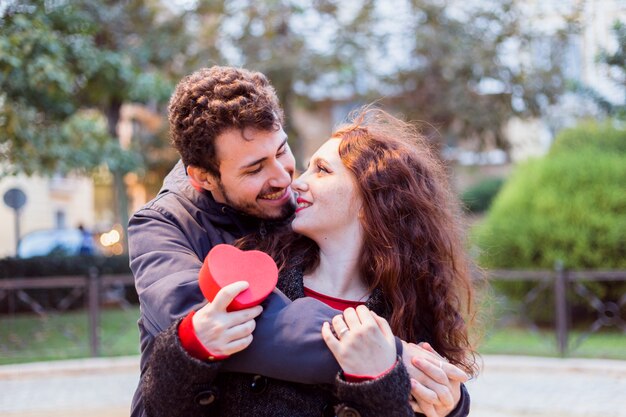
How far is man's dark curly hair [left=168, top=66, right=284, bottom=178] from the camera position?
2.27 m

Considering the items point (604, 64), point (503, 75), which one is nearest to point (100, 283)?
point (604, 64)

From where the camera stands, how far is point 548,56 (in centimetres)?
2169

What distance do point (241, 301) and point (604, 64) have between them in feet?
47.3

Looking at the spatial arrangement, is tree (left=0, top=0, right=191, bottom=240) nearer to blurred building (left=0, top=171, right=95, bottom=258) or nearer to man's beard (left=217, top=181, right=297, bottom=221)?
man's beard (left=217, top=181, right=297, bottom=221)

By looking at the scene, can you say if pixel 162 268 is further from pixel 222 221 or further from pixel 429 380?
pixel 429 380

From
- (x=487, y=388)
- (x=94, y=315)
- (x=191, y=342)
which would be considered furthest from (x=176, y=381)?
(x=94, y=315)

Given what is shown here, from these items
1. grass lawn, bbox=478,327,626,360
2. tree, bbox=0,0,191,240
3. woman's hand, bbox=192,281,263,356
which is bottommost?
grass lawn, bbox=478,327,626,360

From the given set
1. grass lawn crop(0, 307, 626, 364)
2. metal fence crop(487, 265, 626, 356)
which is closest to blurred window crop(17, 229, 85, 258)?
grass lawn crop(0, 307, 626, 364)

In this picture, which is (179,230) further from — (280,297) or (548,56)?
(548,56)

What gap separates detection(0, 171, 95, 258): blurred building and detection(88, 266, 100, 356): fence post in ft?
52.7

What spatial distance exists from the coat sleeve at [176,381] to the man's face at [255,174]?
2.09 ft

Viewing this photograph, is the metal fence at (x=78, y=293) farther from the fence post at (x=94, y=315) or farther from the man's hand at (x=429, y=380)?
the man's hand at (x=429, y=380)

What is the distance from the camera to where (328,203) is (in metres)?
2.24

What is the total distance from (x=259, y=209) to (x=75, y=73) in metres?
12.2
